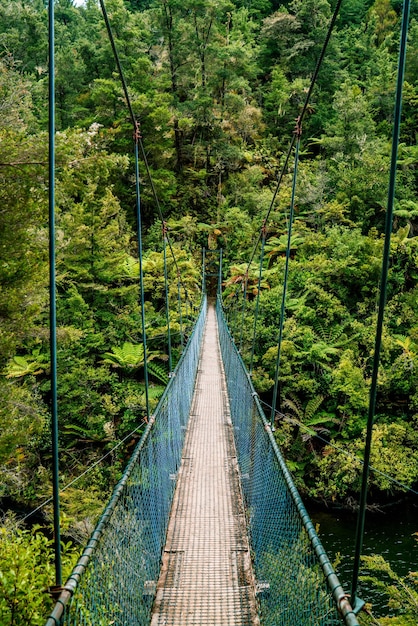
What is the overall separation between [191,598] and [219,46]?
48.6ft

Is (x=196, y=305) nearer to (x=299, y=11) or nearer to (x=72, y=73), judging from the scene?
(x=72, y=73)

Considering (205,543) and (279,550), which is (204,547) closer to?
(205,543)

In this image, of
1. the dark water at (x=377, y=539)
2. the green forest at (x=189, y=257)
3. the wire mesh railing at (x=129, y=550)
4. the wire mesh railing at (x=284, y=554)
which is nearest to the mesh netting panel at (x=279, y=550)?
the wire mesh railing at (x=284, y=554)

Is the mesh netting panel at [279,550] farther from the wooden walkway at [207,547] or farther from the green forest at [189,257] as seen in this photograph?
the green forest at [189,257]

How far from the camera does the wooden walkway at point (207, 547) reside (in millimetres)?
1626

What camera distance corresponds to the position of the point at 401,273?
8.91 metres

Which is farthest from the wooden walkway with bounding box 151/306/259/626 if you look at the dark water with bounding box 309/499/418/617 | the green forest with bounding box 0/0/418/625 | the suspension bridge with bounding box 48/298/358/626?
the dark water with bounding box 309/499/418/617

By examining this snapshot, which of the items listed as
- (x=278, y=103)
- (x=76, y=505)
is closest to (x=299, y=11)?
(x=278, y=103)

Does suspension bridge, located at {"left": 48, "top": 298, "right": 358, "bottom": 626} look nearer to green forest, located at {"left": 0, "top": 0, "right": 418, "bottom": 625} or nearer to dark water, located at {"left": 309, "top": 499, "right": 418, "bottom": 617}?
green forest, located at {"left": 0, "top": 0, "right": 418, "bottom": 625}

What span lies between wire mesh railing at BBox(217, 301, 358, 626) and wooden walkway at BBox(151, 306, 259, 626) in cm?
8

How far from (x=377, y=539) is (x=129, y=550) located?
6112 millimetres

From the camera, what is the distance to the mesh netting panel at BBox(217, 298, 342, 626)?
3.65 feet

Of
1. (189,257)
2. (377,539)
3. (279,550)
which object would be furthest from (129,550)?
(189,257)

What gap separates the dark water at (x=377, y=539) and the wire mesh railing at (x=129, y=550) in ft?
14.2
